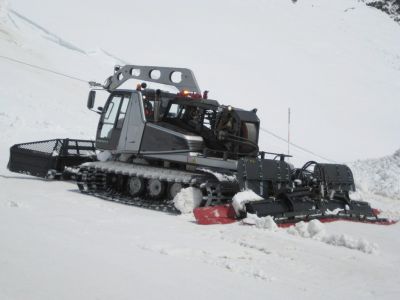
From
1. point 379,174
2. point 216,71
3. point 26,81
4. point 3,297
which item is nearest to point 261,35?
point 216,71

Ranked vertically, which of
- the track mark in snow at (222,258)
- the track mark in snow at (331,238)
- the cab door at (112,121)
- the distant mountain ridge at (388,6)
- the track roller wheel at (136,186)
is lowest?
the track mark in snow at (222,258)

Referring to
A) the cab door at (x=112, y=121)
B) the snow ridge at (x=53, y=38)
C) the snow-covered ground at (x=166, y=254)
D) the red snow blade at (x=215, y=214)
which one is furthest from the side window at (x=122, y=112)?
the snow ridge at (x=53, y=38)

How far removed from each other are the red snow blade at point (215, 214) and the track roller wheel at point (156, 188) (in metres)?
1.85

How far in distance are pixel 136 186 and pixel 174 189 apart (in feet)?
3.40

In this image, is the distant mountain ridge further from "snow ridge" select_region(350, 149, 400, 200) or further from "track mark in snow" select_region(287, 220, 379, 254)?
"track mark in snow" select_region(287, 220, 379, 254)

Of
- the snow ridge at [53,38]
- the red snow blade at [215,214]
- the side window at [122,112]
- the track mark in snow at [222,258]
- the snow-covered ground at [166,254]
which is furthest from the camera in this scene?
the snow ridge at [53,38]

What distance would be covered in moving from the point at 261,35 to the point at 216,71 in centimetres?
1182

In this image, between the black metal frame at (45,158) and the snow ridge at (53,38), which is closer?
the black metal frame at (45,158)

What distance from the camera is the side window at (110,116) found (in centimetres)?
1101

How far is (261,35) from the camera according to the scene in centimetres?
4650

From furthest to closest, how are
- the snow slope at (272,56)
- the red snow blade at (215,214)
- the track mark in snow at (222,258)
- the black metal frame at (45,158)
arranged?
the snow slope at (272,56), the black metal frame at (45,158), the red snow blade at (215,214), the track mark in snow at (222,258)

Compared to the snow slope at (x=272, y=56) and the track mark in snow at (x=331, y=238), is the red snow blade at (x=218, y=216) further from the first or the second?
the snow slope at (x=272, y=56)

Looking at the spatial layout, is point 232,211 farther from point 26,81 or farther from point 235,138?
point 26,81

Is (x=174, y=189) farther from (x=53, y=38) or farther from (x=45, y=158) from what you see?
(x=53, y=38)
